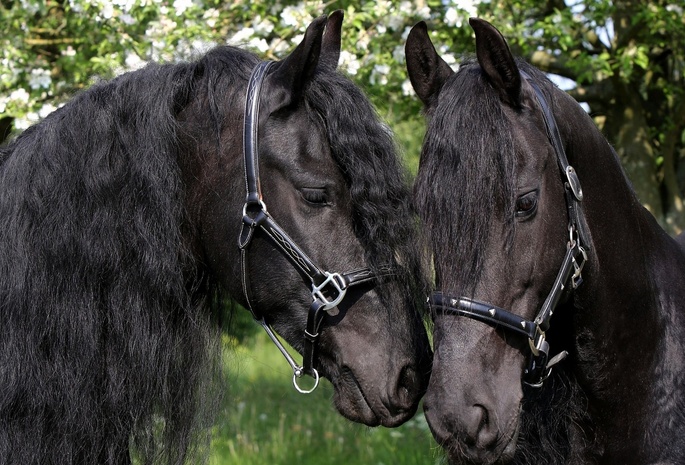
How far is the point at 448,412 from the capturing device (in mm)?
2494

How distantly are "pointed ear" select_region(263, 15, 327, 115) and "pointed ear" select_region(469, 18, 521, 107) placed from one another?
0.50 meters

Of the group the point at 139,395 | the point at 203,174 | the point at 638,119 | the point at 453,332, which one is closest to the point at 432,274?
the point at 453,332

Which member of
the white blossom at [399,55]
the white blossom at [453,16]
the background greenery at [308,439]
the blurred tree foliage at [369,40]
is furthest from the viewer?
the background greenery at [308,439]

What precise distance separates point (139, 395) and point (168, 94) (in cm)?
100

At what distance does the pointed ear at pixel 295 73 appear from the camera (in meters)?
2.82

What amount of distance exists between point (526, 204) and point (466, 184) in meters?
0.19

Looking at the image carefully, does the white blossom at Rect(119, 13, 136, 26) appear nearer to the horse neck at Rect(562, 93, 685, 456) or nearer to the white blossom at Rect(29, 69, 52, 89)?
the white blossom at Rect(29, 69, 52, 89)

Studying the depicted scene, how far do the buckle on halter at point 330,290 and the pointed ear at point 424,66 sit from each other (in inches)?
27.0

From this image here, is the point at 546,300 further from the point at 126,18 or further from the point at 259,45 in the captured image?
the point at 126,18

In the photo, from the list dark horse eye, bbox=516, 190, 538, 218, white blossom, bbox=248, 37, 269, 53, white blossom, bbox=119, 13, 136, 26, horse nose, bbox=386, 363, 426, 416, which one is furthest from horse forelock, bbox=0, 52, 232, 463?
white blossom, bbox=119, 13, 136, 26

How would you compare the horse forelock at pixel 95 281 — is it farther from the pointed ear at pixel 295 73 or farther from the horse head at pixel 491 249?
the horse head at pixel 491 249

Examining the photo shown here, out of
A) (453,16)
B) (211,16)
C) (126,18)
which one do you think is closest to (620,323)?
(453,16)

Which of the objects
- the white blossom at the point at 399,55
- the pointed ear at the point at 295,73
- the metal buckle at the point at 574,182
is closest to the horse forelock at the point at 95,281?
the pointed ear at the point at 295,73

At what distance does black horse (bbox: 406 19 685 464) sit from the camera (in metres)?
2.57
